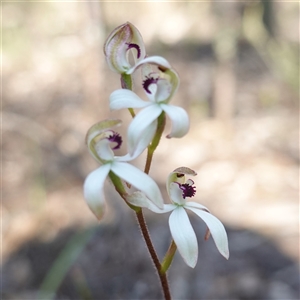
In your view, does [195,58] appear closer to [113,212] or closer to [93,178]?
[113,212]

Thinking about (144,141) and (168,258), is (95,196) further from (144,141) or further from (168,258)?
(168,258)

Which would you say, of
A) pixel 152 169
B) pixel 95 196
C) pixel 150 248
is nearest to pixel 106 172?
pixel 95 196

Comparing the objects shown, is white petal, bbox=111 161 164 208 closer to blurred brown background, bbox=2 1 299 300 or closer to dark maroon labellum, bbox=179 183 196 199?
dark maroon labellum, bbox=179 183 196 199


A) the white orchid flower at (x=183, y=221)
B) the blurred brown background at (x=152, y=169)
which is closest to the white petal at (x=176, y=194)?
the white orchid flower at (x=183, y=221)

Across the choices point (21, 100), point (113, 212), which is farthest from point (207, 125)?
point (21, 100)

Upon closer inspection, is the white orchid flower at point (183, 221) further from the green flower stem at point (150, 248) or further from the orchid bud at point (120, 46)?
the orchid bud at point (120, 46)

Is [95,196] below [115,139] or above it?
below
